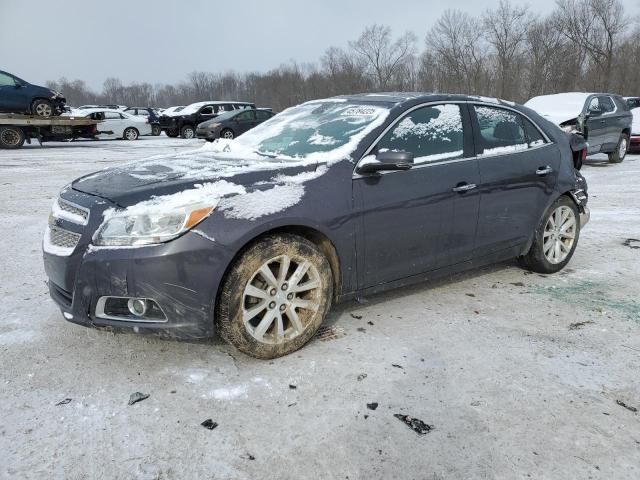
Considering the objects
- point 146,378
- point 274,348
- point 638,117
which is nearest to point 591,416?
point 274,348

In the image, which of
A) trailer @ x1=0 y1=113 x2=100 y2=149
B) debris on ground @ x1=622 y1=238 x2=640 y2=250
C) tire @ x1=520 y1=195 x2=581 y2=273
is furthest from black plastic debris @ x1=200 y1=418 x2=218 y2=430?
trailer @ x1=0 y1=113 x2=100 y2=149

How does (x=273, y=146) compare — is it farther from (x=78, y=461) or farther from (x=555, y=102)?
(x=555, y=102)

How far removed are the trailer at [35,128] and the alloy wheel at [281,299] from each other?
1593 centimetres

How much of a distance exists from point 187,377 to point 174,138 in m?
24.0

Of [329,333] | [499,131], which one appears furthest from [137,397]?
[499,131]

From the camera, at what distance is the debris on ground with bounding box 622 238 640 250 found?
18.5ft

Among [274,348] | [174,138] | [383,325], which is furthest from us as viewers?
[174,138]

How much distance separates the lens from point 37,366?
304cm

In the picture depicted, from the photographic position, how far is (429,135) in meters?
3.81

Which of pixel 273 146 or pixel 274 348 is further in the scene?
pixel 273 146

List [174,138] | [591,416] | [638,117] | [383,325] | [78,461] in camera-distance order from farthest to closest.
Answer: [174,138], [638,117], [383,325], [591,416], [78,461]

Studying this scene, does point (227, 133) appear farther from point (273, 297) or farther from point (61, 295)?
point (273, 297)

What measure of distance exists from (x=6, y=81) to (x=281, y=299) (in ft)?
55.3

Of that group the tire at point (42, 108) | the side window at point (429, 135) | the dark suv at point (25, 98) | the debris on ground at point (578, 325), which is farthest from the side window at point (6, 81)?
the debris on ground at point (578, 325)
